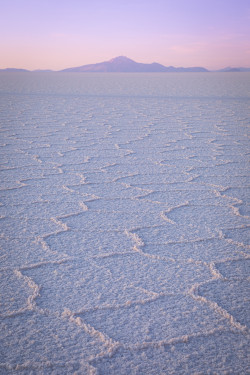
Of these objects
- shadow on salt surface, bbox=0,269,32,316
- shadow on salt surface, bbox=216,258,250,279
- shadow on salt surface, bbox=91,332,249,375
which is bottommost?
shadow on salt surface, bbox=91,332,249,375

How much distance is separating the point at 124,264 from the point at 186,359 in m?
0.44

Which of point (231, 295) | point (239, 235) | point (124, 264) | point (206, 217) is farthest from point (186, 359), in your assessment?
point (206, 217)

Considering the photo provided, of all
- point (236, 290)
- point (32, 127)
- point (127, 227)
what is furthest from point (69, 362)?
point (32, 127)

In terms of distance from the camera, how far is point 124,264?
121 cm

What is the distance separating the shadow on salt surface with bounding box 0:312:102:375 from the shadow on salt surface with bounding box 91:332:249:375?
51 millimetres

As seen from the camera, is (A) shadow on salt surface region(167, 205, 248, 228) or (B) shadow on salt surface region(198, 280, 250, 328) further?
(A) shadow on salt surface region(167, 205, 248, 228)

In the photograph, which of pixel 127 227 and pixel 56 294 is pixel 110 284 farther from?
pixel 127 227

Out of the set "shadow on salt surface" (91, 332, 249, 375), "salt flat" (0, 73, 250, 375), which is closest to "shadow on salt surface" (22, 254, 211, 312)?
"salt flat" (0, 73, 250, 375)

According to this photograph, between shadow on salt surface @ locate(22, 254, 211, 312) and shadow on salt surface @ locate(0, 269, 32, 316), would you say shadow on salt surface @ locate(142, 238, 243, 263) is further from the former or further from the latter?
shadow on salt surface @ locate(0, 269, 32, 316)

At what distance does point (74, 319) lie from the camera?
94cm

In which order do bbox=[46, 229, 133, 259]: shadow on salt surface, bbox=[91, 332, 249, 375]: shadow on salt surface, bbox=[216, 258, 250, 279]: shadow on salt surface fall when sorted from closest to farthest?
bbox=[91, 332, 249, 375]: shadow on salt surface → bbox=[216, 258, 250, 279]: shadow on salt surface → bbox=[46, 229, 133, 259]: shadow on salt surface

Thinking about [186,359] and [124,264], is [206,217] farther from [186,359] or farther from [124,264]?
[186,359]

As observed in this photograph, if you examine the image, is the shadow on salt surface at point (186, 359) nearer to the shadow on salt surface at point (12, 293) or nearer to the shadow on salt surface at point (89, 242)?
the shadow on salt surface at point (12, 293)

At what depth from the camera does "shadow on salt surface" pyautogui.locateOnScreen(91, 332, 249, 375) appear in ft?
2.61
